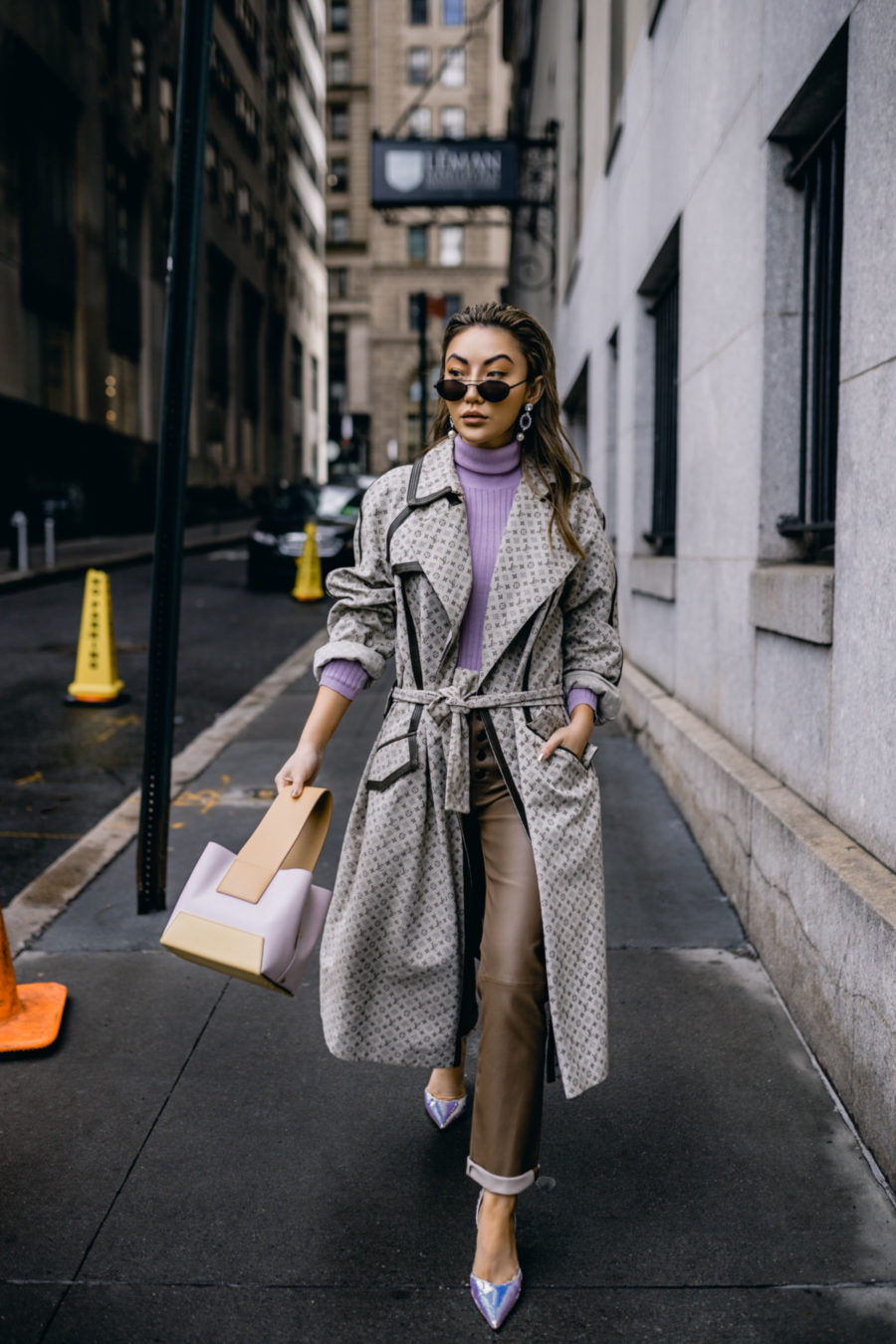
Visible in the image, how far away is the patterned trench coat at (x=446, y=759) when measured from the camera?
2.60m

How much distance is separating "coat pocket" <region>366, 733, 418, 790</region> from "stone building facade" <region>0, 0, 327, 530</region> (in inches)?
900

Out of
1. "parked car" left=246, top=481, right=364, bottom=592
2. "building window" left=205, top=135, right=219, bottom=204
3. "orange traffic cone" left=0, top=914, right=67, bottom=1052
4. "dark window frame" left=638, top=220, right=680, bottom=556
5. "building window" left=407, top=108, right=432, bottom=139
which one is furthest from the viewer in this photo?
"building window" left=407, top=108, right=432, bottom=139

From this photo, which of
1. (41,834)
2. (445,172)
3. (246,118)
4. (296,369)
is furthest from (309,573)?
(296,369)

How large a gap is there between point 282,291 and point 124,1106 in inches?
2285

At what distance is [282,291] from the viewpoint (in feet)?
189

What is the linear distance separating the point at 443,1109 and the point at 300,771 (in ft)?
3.69

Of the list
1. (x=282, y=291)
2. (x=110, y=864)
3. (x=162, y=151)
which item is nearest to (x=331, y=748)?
(x=110, y=864)

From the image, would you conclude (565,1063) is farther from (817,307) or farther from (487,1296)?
(817,307)

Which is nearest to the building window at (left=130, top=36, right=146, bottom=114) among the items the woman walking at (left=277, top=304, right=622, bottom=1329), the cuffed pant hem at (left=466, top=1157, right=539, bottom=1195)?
the woman walking at (left=277, top=304, right=622, bottom=1329)

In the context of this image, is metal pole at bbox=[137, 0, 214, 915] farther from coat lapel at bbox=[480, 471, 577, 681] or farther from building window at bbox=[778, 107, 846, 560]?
building window at bbox=[778, 107, 846, 560]

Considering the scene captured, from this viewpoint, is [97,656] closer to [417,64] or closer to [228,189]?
[228,189]

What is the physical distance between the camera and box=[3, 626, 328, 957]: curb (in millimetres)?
4691

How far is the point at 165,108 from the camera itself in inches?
1388

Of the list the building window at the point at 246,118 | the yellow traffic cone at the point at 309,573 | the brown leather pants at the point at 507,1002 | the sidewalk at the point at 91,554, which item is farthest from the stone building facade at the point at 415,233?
the brown leather pants at the point at 507,1002
